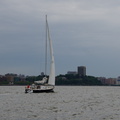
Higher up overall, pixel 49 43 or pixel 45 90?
pixel 49 43

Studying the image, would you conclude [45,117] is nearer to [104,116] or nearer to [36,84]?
[104,116]

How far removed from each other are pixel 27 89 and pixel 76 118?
5724 cm

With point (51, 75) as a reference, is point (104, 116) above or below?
below

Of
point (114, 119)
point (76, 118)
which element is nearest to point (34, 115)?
point (76, 118)

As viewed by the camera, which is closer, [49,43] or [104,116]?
[104,116]

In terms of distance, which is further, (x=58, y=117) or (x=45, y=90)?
(x=45, y=90)

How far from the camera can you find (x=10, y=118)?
43.4 metres

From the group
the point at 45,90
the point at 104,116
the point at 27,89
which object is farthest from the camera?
the point at 27,89

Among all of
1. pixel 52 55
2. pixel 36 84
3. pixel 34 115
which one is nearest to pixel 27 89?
pixel 36 84

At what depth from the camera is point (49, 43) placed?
9819 cm

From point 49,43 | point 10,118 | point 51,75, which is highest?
point 49,43

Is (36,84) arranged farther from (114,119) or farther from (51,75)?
(114,119)

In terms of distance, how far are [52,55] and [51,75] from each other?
4.99 meters

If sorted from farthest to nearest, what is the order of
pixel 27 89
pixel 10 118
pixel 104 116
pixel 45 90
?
pixel 27 89 → pixel 45 90 → pixel 104 116 → pixel 10 118
